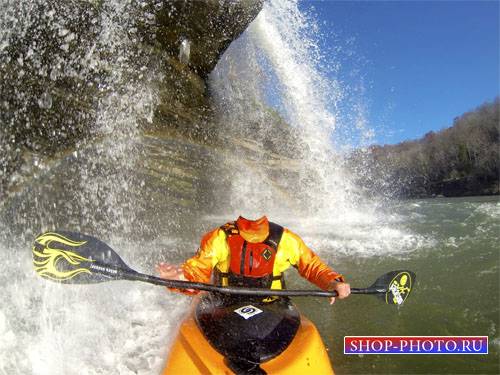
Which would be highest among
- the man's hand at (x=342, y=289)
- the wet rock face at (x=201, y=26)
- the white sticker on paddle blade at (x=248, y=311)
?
the wet rock face at (x=201, y=26)

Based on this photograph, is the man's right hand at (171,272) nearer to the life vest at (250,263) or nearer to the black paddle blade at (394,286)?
the life vest at (250,263)

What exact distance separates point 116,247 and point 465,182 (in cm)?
4614

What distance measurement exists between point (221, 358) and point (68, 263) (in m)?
1.54

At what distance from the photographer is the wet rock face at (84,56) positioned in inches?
249

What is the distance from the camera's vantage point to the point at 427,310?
4609 mm

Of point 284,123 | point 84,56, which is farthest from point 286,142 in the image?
point 84,56

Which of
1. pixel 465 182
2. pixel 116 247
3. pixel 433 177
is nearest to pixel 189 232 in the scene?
pixel 116 247

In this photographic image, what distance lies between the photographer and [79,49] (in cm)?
682

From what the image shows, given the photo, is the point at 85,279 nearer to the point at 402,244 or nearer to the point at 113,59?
the point at 113,59

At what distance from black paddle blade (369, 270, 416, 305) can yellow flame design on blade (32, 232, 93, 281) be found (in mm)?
2507

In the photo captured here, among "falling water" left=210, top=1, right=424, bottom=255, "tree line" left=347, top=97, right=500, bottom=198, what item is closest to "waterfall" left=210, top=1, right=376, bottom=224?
"falling water" left=210, top=1, right=424, bottom=255

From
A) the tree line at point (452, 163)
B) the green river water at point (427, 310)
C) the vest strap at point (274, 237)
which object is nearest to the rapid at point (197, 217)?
the green river water at point (427, 310)

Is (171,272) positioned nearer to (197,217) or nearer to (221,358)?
(221,358)

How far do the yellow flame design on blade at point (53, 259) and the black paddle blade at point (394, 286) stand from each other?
2.51 m
